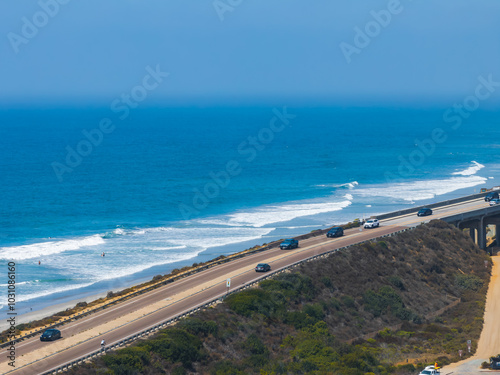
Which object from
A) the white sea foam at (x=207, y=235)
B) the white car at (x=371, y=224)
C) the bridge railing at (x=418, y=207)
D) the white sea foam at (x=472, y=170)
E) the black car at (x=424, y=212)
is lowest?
the white car at (x=371, y=224)

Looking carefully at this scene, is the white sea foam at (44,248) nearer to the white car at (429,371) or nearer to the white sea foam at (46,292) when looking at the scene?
the white sea foam at (46,292)

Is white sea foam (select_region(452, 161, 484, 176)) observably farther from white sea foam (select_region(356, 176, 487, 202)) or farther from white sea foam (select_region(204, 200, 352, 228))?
white sea foam (select_region(204, 200, 352, 228))

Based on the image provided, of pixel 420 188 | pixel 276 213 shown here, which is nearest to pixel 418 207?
pixel 276 213

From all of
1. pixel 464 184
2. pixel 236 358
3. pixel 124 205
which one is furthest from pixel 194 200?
pixel 236 358

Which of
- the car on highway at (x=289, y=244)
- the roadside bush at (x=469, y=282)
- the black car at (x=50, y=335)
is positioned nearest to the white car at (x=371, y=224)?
the car on highway at (x=289, y=244)

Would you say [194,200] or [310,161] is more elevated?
[310,161]

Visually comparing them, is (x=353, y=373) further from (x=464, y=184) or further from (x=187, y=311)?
(x=464, y=184)
